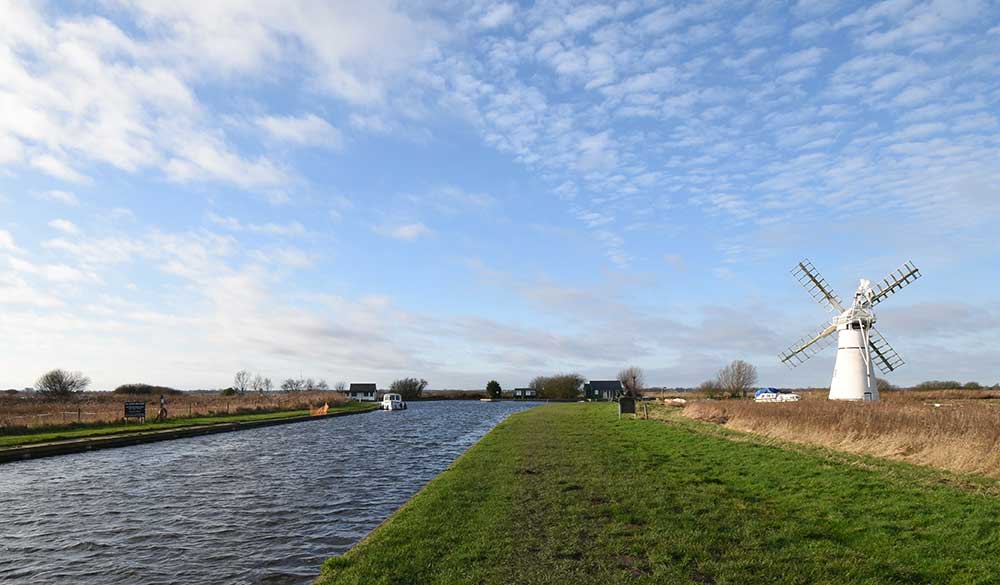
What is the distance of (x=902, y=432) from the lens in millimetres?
18750

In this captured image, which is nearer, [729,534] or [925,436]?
[729,534]

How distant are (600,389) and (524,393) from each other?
29.7 metres

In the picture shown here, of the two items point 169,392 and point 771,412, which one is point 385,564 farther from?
point 169,392

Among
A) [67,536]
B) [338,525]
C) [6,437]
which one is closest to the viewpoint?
[67,536]

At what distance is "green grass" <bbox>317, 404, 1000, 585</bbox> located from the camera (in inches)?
315

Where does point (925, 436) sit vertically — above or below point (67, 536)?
above

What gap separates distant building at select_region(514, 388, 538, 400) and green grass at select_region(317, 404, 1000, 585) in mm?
137583

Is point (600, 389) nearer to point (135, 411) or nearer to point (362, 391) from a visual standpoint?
point (362, 391)

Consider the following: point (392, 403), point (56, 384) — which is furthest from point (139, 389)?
point (392, 403)

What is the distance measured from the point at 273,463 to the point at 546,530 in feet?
53.7

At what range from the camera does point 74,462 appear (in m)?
22.5

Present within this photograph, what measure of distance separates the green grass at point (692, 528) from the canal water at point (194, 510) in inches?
71.0

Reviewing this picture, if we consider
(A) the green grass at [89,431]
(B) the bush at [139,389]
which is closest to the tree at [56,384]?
(B) the bush at [139,389]

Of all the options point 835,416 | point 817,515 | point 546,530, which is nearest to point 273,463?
point 546,530
